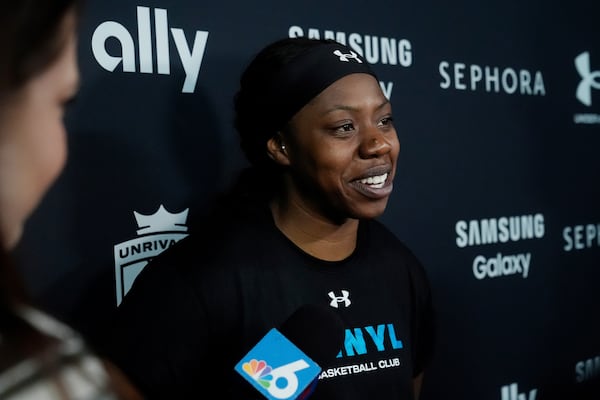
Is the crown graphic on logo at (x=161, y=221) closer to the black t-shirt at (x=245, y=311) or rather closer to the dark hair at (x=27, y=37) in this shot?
the black t-shirt at (x=245, y=311)

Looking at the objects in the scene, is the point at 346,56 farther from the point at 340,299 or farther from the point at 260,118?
the point at 340,299

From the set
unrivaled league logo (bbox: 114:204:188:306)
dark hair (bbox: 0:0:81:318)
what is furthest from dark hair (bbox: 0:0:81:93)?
unrivaled league logo (bbox: 114:204:188:306)

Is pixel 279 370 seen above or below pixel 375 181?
below

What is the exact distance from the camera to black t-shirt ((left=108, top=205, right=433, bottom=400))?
909 millimetres

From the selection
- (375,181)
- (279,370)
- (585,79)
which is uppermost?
(585,79)

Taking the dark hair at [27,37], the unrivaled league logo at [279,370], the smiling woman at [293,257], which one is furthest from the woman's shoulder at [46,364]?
the smiling woman at [293,257]

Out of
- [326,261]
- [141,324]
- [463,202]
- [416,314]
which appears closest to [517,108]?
[463,202]

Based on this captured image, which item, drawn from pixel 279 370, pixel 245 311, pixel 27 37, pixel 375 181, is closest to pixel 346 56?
pixel 375 181

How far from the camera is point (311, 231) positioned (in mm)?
1076

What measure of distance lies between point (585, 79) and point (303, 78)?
4.29 ft

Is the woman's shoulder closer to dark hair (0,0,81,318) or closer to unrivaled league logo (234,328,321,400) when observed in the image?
dark hair (0,0,81,318)

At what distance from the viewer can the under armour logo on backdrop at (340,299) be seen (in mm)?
1019

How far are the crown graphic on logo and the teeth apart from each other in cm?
40

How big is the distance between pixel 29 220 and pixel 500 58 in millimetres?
1317
